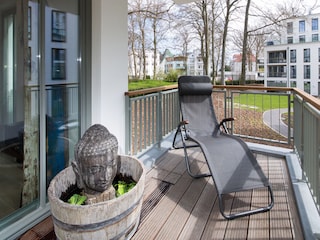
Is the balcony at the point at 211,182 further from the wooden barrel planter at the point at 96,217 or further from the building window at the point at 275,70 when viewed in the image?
the building window at the point at 275,70

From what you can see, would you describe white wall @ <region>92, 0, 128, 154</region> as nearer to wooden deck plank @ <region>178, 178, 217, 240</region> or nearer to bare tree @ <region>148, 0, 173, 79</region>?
wooden deck plank @ <region>178, 178, 217, 240</region>

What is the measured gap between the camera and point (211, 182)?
2.67m

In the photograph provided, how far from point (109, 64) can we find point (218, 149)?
1.45 metres

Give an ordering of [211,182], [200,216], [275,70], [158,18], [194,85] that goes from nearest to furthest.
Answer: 1. [200,216]
2. [211,182]
3. [194,85]
4. [158,18]
5. [275,70]

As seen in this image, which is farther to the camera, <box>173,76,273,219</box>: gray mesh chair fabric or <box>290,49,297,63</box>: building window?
<box>290,49,297,63</box>: building window

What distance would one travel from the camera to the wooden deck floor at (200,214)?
1.81m

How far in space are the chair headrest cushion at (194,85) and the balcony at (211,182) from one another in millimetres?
371

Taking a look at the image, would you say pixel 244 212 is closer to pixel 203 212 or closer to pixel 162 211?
pixel 203 212

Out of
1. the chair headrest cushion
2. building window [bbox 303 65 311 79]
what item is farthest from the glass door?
building window [bbox 303 65 311 79]

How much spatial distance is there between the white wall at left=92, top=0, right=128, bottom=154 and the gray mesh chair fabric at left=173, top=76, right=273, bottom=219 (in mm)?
868

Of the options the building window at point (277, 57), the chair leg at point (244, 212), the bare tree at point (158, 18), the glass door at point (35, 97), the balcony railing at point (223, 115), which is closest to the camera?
the glass door at point (35, 97)

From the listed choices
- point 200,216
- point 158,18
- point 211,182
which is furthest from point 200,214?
point 158,18

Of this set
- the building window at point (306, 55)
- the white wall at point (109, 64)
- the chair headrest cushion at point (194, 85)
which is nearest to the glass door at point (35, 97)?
the white wall at point (109, 64)

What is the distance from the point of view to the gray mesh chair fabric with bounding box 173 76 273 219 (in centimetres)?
212
